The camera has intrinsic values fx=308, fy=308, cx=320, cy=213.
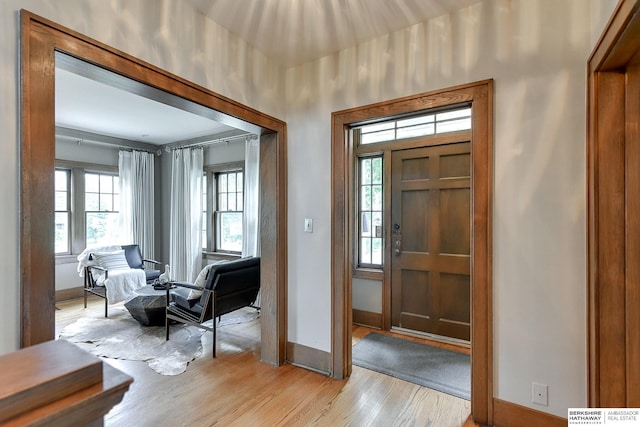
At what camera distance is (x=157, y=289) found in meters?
3.76

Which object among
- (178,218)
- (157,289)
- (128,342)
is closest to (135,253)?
(178,218)

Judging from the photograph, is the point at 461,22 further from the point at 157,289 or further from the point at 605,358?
the point at 157,289

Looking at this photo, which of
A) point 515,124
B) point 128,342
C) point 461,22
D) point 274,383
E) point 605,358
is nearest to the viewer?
point 605,358

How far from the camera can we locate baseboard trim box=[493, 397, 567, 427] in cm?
174

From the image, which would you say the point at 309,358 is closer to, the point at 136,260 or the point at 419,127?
the point at 419,127

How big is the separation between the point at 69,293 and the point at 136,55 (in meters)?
4.66

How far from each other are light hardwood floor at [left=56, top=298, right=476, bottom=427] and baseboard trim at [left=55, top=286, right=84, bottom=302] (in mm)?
2787

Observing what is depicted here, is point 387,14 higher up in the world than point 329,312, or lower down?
higher up

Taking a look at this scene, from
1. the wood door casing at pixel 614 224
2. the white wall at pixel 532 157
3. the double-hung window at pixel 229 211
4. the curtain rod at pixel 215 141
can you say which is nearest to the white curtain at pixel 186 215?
the curtain rod at pixel 215 141

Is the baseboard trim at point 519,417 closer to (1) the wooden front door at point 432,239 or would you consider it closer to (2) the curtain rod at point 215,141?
(1) the wooden front door at point 432,239

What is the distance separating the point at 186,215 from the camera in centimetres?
509

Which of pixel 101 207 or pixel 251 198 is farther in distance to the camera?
pixel 101 207

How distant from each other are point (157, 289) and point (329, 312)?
2.40m

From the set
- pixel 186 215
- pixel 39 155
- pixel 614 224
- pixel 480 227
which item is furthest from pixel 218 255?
pixel 614 224
